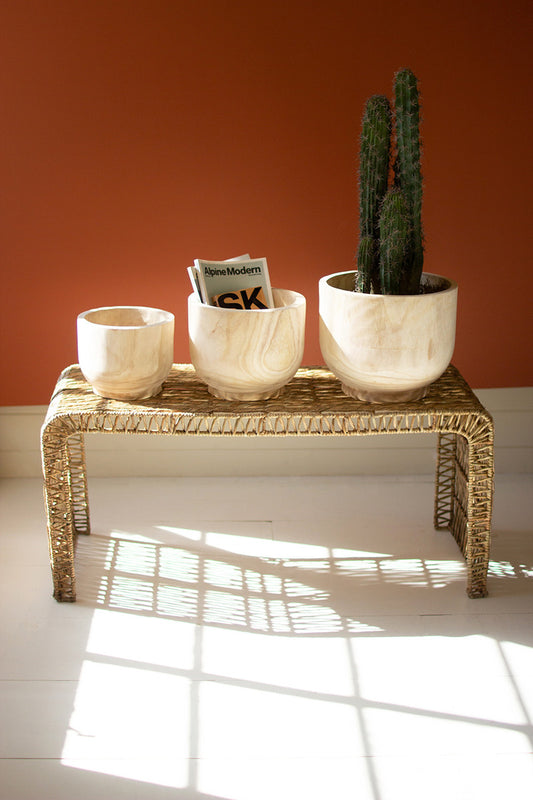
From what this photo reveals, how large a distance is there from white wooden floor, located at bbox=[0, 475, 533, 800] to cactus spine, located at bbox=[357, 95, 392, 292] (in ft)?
2.01

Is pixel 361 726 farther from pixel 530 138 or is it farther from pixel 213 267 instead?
pixel 530 138

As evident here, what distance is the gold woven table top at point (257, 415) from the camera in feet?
5.09

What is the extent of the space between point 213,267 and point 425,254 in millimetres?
654

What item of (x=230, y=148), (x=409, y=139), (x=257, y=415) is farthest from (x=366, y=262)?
(x=230, y=148)

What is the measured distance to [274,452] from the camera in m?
2.19

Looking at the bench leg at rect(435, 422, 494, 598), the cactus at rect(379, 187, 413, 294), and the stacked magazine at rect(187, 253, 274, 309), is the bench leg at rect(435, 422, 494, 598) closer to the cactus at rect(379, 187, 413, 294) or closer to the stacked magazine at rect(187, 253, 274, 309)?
the cactus at rect(379, 187, 413, 294)

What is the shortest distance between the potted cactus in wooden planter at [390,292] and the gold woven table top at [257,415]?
5cm

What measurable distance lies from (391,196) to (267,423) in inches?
17.6

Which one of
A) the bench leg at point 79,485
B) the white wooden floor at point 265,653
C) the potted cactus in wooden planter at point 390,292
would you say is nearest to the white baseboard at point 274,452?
the white wooden floor at point 265,653

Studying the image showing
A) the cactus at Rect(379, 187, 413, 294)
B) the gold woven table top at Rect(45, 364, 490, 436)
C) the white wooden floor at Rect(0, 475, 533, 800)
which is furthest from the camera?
the gold woven table top at Rect(45, 364, 490, 436)

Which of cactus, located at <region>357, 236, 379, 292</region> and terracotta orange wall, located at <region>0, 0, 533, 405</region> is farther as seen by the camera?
terracotta orange wall, located at <region>0, 0, 533, 405</region>

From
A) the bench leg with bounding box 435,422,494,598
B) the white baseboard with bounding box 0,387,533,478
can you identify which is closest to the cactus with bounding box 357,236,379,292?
the bench leg with bounding box 435,422,494,598

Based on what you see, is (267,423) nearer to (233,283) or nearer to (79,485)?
(233,283)

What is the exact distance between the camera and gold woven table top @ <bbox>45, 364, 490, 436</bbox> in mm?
1551
